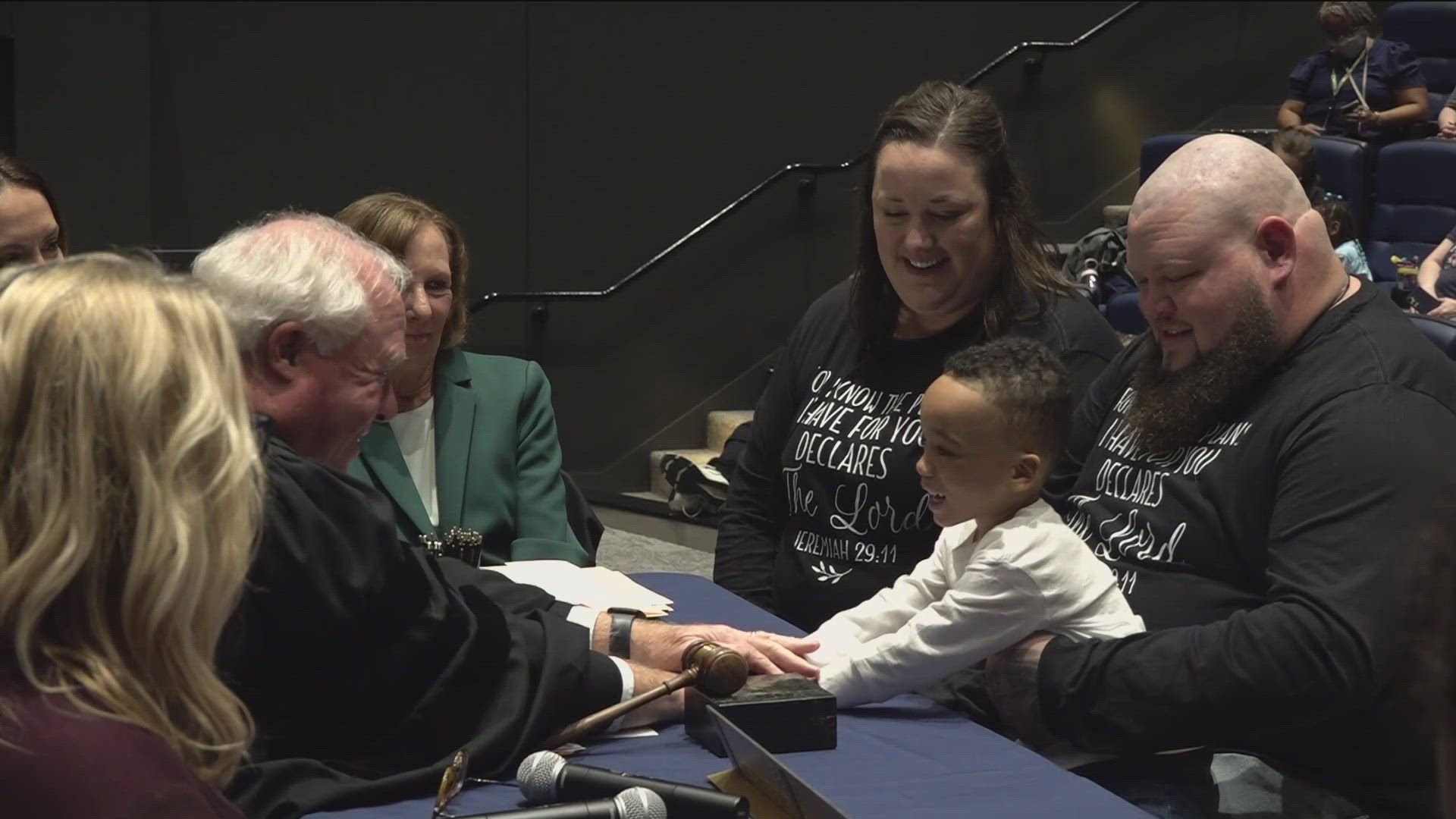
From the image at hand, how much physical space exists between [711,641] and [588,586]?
520 mm

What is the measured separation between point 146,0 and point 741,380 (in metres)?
3.74

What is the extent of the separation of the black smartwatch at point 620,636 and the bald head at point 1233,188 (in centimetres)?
120

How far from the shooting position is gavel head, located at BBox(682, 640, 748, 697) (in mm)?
2244

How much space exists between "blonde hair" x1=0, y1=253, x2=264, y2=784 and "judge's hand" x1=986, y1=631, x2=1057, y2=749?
4.86 feet

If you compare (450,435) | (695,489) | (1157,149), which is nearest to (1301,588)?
(450,435)

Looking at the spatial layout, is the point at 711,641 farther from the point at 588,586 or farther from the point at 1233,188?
the point at 1233,188

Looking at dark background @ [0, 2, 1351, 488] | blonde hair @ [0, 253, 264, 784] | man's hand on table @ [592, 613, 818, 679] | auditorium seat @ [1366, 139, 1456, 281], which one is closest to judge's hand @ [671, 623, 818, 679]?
man's hand on table @ [592, 613, 818, 679]

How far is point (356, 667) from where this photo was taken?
6.90 ft

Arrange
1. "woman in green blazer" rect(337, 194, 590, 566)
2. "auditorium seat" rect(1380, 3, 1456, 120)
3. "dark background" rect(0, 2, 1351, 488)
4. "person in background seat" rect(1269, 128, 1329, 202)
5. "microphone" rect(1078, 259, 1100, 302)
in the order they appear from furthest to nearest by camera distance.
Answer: "auditorium seat" rect(1380, 3, 1456, 120)
"microphone" rect(1078, 259, 1100, 302)
"dark background" rect(0, 2, 1351, 488)
"person in background seat" rect(1269, 128, 1329, 202)
"woman in green blazer" rect(337, 194, 590, 566)

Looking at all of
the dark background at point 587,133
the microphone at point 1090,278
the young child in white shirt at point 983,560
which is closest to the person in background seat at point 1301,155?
the microphone at point 1090,278

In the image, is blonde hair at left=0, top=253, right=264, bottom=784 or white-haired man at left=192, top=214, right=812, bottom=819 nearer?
blonde hair at left=0, top=253, right=264, bottom=784

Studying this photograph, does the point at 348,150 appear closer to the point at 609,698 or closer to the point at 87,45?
the point at 87,45

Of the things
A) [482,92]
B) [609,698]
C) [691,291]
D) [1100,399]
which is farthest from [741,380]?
[609,698]

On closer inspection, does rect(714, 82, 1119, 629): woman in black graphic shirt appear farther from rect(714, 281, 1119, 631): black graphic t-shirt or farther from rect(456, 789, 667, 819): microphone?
rect(456, 789, 667, 819): microphone
